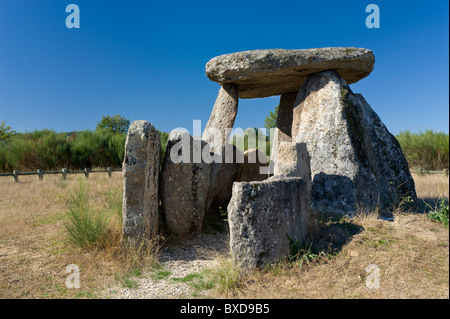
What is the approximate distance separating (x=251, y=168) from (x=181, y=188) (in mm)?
2943

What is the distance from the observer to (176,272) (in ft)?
14.9

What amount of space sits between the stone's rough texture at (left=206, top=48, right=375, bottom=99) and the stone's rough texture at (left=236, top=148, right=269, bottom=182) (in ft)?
6.10

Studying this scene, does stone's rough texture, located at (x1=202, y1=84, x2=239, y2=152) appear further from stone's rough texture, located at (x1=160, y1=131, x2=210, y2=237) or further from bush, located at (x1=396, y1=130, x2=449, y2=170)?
bush, located at (x1=396, y1=130, x2=449, y2=170)

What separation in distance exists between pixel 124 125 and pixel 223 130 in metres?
29.7

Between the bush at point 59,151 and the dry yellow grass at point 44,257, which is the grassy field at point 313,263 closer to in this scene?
the dry yellow grass at point 44,257

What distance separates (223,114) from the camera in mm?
7883

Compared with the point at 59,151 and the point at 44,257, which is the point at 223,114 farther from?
the point at 59,151

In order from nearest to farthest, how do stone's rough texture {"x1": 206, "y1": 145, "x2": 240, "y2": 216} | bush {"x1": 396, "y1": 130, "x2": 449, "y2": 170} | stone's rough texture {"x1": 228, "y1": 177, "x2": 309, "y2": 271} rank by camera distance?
stone's rough texture {"x1": 228, "y1": 177, "x2": 309, "y2": 271}, stone's rough texture {"x1": 206, "y1": 145, "x2": 240, "y2": 216}, bush {"x1": 396, "y1": 130, "x2": 449, "y2": 170}

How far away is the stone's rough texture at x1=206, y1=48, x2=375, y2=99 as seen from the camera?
279 inches

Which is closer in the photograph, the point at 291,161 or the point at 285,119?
the point at 291,161

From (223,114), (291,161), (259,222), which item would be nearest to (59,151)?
(223,114)

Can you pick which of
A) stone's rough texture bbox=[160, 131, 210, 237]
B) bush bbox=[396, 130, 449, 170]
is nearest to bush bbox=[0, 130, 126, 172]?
stone's rough texture bbox=[160, 131, 210, 237]
